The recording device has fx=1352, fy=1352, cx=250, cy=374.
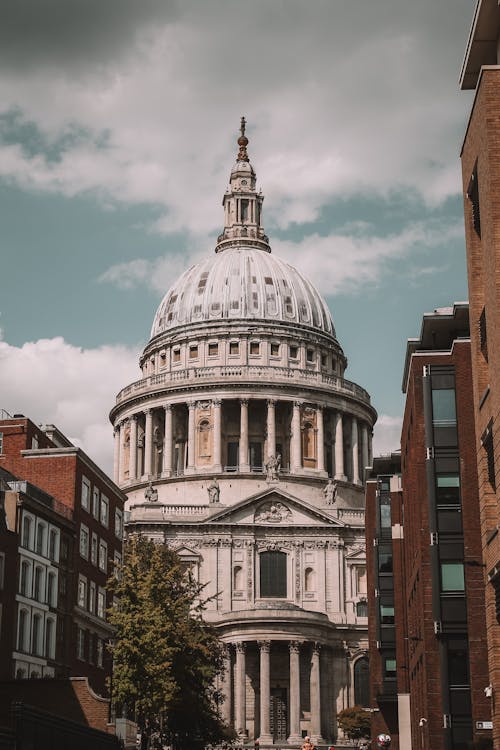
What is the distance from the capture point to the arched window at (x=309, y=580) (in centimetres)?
11800

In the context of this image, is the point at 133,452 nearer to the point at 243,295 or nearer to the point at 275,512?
the point at 243,295

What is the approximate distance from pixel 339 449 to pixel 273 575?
2300 centimetres

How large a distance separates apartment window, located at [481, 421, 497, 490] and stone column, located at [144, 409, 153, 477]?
345 feet

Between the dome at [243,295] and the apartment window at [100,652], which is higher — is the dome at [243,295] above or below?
above

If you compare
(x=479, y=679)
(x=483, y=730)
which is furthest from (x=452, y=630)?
(x=483, y=730)

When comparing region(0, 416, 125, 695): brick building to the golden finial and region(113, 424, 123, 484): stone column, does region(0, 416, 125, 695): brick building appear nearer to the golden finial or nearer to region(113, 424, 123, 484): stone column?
region(113, 424, 123, 484): stone column

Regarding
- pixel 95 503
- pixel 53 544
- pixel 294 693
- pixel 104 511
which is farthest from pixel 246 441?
pixel 53 544

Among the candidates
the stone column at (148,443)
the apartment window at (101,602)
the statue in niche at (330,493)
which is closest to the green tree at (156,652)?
the apartment window at (101,602)

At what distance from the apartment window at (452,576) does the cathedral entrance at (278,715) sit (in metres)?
66.9

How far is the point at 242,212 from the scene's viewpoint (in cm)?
15850

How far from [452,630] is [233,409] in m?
92.8

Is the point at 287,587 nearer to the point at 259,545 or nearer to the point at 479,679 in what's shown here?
the point at 259,545

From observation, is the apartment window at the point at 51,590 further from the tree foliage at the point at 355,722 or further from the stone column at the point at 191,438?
the stone column at the point at 191,438

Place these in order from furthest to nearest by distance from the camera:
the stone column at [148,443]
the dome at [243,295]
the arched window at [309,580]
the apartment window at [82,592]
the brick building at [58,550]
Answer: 1. the dome at [243,295]
2. the stone column at [148,443]
3. the arched window at [309,580]
4. the apartment window at [82,592]
5. the brick building at [58,550]
